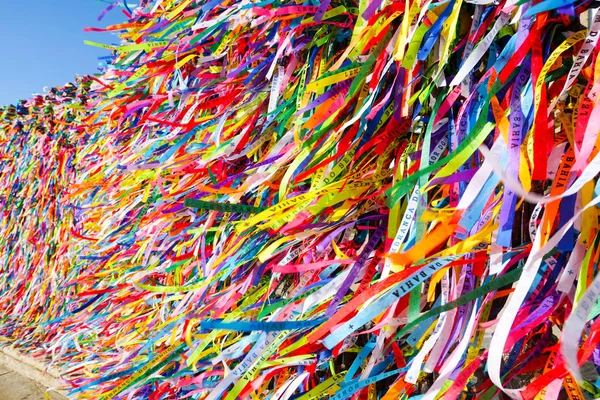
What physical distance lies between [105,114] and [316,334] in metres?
1.45

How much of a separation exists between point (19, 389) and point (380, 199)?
97.0 inches

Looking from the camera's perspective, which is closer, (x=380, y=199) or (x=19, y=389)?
(x=380, y=199)

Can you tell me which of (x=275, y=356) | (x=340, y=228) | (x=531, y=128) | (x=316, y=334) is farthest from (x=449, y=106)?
(x=275, y=356)

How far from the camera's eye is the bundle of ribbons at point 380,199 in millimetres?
454

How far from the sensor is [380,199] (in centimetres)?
66

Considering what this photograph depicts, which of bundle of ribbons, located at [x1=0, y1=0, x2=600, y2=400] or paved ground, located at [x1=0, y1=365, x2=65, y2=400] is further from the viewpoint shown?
paved ground, located at [x1=0, y1=365, x2=65, y2=400]

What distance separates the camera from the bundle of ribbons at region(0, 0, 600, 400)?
17.9 inches

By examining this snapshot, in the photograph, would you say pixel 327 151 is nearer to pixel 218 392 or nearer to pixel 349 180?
pixel 349 180

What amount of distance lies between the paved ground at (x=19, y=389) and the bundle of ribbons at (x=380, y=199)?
4.36 ft

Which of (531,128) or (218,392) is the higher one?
(531,128)

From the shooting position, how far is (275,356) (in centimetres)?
71

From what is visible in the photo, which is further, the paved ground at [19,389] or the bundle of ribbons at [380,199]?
the paved ground at [19,389]

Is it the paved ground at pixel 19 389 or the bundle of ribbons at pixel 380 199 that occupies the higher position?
the bundle of ribbons at pixel 380 199

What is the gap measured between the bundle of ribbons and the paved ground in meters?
1.33
